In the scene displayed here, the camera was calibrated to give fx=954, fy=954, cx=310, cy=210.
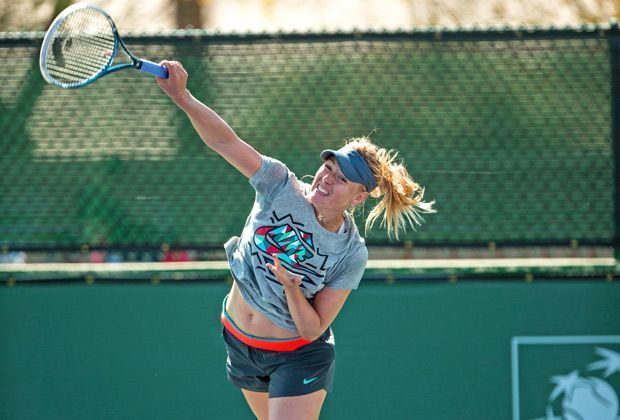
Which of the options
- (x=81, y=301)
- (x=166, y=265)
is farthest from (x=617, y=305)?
(x=81, y=301)

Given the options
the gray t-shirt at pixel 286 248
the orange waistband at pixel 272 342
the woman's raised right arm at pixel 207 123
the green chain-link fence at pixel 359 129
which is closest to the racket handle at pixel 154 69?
the woman's raised right arm at pixel 207 123

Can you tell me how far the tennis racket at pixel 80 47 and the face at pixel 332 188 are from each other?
2.89 ft

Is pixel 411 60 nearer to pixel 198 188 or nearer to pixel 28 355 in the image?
pixel 198 188

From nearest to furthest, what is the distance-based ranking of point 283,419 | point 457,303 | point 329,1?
1. point 283,419
2. point 457,303
3. point 329,1

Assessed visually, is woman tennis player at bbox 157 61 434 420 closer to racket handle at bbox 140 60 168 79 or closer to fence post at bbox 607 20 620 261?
racket handle at bbox 140 60 168 79

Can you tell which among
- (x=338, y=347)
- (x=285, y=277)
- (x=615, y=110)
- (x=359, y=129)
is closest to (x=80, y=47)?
(x=285, y=277)

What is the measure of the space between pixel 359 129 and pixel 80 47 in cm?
172

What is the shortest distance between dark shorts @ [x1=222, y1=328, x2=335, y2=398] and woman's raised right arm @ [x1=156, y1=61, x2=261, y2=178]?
800 mm

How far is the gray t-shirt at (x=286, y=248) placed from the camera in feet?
12.7

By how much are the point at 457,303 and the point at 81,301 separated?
6.55 ft

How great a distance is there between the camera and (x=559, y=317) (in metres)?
5.04

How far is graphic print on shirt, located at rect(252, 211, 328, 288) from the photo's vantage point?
3873 millimetres

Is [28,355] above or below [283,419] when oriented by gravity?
above

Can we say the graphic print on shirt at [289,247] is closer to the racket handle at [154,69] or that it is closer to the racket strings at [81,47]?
the racket handle at [154,69]
